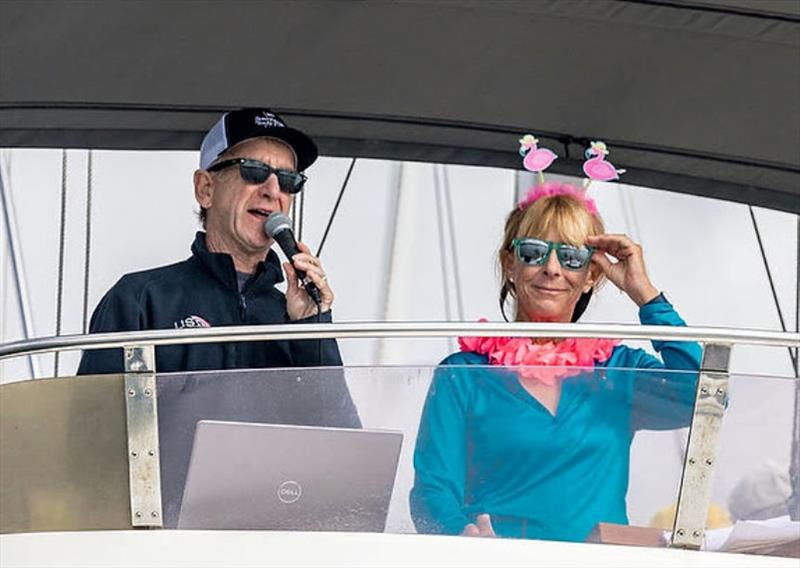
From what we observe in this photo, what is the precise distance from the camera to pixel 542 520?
431cm

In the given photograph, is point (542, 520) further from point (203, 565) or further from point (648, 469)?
point (203, 565)

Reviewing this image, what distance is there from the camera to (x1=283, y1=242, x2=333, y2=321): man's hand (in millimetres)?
4676

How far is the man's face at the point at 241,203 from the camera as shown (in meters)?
5.04

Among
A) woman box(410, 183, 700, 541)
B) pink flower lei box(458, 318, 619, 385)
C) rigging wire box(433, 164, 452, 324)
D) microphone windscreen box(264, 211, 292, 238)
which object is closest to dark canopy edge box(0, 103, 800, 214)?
microphone windscreen box(264, 211, 292, 238)

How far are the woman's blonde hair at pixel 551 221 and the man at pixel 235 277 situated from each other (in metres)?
0.44

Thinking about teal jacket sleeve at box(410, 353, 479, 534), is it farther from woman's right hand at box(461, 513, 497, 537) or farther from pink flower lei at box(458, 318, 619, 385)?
pink flower lei at box(458, 318, 619, 385)

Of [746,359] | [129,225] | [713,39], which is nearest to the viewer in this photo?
[713,39]

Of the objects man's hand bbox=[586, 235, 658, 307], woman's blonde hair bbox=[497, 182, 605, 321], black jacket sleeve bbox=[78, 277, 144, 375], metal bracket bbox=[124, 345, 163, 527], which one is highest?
woman's blonde hair bbox=[497, 182, 605, 321]

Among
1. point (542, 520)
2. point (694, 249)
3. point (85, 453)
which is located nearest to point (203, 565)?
point (85, 453)

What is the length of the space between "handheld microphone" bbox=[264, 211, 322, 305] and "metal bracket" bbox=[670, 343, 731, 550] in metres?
0.92

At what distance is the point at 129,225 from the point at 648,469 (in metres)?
6.14

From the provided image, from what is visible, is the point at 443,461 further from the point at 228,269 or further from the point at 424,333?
the point at 228,269

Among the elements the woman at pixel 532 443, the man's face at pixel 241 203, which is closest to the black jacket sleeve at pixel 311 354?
the man's face at pixel 241 203

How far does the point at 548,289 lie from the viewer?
4.74 m
